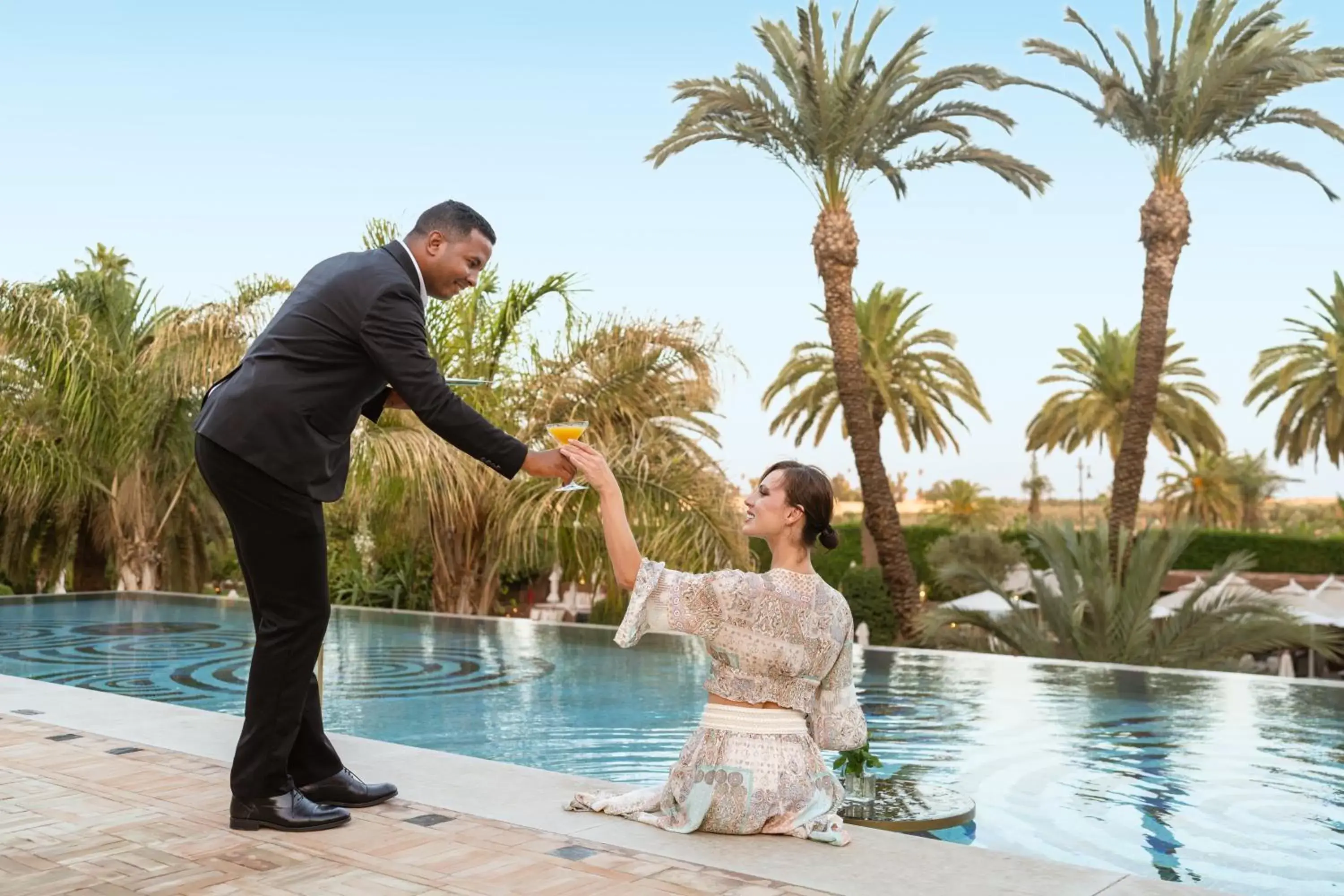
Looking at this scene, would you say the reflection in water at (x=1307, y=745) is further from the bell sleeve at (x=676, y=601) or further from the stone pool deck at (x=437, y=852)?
the bell sleeve at (x=676, y=601)

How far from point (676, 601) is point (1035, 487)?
4942 cm

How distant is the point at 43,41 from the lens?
24.7 metres

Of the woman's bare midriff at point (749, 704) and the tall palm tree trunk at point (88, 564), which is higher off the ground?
the tall palm tree trunk at point (88, 564)

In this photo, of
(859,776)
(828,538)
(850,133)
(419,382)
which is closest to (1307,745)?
(859,776)

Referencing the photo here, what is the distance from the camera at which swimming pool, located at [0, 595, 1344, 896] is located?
4.77 metres

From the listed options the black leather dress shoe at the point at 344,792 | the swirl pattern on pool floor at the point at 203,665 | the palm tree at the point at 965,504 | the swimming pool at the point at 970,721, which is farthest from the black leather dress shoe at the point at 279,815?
the palm tree at the point at 965,504

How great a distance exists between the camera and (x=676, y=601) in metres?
3.48

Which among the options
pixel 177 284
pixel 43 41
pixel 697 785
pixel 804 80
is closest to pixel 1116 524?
pixel 804 80

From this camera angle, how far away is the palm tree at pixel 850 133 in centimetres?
1683

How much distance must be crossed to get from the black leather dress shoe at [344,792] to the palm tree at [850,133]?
45.9ft

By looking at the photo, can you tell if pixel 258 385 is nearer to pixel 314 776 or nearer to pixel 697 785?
pixel 314 776

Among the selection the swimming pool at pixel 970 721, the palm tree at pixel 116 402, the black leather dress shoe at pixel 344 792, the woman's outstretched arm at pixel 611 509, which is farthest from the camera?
the palm tree at pixel 116 402

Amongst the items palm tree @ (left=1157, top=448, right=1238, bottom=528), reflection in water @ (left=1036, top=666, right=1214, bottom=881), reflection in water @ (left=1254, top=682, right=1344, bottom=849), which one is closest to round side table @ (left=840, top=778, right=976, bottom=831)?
reflection in water @ (left=1036, top=666, right=1214, bottom=881)

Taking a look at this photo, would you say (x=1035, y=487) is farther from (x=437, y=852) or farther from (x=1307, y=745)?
(x=437, y=852)
